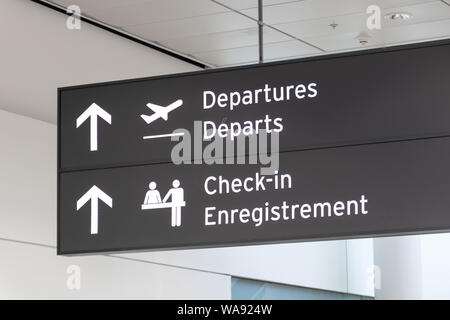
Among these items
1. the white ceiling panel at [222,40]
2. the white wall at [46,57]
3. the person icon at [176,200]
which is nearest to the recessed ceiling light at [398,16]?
the white ceiling panel at [222,40]

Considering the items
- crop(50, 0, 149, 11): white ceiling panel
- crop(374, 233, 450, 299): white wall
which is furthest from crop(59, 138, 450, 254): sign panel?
crop(374, 233, 450, 299): white wall

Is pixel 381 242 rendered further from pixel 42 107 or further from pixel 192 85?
pixel 192 85

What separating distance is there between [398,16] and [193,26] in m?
1.50

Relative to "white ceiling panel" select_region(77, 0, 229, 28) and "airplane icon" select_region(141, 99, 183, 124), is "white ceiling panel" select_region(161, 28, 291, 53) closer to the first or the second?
"white ceiling panel" select_region(77, 0, 229, 28)

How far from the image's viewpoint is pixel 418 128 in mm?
4305

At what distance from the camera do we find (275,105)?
4594 millimetres

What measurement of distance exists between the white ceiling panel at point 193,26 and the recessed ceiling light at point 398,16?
992 millimetres

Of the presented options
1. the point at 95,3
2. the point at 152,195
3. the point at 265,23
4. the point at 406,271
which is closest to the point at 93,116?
the point at 152,195

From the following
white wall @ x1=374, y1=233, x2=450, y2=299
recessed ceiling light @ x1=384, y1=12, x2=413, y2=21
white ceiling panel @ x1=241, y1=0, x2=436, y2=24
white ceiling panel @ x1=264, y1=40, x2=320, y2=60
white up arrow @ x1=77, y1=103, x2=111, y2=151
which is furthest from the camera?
white wall @ x1=374, y1=233, x2=450, y2=299

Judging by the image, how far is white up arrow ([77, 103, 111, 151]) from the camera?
16.0 ft

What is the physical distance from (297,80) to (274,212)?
599 mm

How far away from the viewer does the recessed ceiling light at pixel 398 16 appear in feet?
Result: 23.9

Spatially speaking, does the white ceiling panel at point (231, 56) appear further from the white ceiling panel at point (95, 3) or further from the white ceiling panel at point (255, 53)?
the white ceiling panel at point (95, 3)
